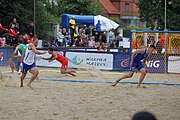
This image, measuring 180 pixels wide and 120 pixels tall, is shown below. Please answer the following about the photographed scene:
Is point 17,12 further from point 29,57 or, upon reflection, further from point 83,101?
point 83,101

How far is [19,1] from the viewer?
3666cm

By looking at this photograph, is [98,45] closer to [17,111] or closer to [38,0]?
[38,0]

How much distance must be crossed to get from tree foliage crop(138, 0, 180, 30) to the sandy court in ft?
97.7

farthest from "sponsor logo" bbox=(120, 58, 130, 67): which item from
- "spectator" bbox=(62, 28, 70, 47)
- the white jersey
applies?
the white jersey

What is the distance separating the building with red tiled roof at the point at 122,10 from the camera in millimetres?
74312

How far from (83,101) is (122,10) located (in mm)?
67988

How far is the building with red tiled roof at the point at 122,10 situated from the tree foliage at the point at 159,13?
2509 centimetres

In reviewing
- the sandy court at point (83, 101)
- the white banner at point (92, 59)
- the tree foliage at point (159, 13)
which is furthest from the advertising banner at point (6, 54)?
the tree foliage at point (159, 13)

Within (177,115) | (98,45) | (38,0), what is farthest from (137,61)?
(38,0)

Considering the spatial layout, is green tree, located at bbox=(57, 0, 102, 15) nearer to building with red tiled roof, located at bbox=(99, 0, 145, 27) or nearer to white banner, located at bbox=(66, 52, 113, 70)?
building with red tiled roof, located at bbox=(99, 0, 145, 27)

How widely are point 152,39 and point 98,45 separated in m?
6.44

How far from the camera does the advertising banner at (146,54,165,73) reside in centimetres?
1970

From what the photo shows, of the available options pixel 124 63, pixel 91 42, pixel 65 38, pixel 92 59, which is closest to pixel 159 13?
pixel 91 42

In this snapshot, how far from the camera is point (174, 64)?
1952 centimetres
